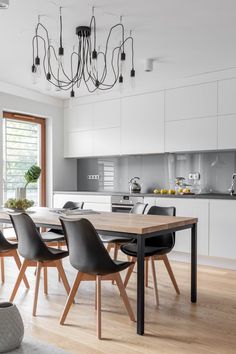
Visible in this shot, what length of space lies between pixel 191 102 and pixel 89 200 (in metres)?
2.07

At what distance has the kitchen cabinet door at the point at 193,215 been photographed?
14.9 feet

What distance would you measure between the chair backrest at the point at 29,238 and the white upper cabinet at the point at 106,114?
10.2ft

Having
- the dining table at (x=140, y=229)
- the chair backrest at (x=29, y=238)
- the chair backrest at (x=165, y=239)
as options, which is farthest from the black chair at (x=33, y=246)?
the chair backrest at (x=165, y=239)

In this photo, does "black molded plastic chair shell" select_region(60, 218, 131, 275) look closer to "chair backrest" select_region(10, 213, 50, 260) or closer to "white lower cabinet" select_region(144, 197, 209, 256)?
"chair backrest" select_region(10, 213, 50, 260)

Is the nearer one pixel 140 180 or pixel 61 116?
pixel 140 180

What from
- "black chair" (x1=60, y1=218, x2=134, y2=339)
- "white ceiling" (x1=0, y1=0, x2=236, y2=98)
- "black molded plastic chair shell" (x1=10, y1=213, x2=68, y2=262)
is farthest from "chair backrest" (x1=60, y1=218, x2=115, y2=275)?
"white ceiling" (x1=0, y1=0, x2=236, y2=98)

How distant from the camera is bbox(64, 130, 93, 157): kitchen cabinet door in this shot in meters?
6.07

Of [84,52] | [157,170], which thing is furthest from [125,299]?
[157,170]

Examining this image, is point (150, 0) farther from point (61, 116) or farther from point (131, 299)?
point (61, 116)

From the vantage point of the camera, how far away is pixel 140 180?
5.84 meters

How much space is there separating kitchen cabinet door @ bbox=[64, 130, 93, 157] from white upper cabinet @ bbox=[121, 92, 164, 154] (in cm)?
69

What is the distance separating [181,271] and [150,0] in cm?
289

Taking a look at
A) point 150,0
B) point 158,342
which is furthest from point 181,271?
point 150,0

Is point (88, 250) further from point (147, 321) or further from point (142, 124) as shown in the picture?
point (142, 124)
